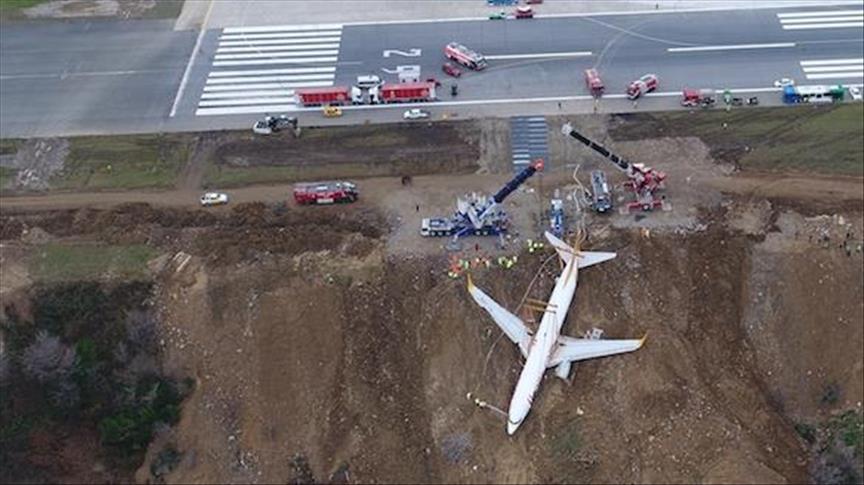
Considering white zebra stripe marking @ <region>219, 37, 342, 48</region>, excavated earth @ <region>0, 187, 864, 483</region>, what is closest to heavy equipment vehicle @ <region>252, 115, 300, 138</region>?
excavated earth @ <region>0, 187, 864, 483</region>

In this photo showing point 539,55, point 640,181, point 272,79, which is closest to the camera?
point 640,181

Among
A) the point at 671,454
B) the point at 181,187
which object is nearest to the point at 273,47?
the point at 181,187

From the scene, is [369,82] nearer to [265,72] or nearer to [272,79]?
[272,79]

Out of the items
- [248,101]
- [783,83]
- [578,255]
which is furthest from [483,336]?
[783,83]

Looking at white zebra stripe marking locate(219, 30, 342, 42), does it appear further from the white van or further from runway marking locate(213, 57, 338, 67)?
the white van

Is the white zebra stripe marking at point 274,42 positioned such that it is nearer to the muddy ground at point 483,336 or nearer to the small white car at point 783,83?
the muddy ground at point 483,336

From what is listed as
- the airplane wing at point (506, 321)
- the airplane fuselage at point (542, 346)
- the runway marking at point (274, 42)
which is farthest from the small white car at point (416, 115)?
the airplane fuselage at point (542, 346)

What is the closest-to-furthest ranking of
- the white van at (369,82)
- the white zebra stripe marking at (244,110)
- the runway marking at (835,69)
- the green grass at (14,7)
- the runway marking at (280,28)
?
the white zebra stripe marking at (244,110)
the runway marking at (835,69)
the white van at (369,82)
the runway marking at (280,28)
the green grass at (14,7)
